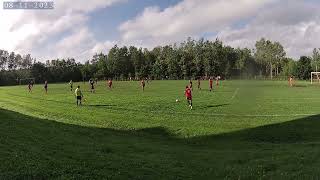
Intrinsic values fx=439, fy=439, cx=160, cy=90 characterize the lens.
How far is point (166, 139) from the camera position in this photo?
108ft

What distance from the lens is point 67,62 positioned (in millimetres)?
186000

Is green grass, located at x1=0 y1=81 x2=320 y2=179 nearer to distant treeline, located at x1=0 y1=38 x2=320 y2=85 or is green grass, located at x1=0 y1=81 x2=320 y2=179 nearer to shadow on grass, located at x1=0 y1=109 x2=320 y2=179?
shadow on grass, located at x1=0 y1=109 x2=320 y2=179

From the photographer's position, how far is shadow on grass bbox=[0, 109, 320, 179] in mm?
16797

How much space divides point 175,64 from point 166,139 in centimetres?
12946

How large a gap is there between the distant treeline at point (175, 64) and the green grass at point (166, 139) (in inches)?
A: 3814

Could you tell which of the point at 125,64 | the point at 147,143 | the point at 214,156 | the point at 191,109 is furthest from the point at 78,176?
the point at 125,64

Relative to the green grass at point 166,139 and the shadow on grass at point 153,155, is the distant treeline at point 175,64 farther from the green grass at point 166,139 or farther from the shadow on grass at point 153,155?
the shadow on grass at point 153,155

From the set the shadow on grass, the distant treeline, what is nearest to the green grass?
→ the shadow on grass

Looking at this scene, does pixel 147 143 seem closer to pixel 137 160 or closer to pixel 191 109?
pixel 137 160

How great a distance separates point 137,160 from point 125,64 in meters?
154

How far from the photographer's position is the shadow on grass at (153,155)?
1680cm

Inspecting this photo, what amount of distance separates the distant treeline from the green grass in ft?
318

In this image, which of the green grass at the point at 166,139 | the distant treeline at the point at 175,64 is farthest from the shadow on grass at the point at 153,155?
the distant treeline at the point at 175,64

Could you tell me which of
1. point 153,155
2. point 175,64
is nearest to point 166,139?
point 153,155
